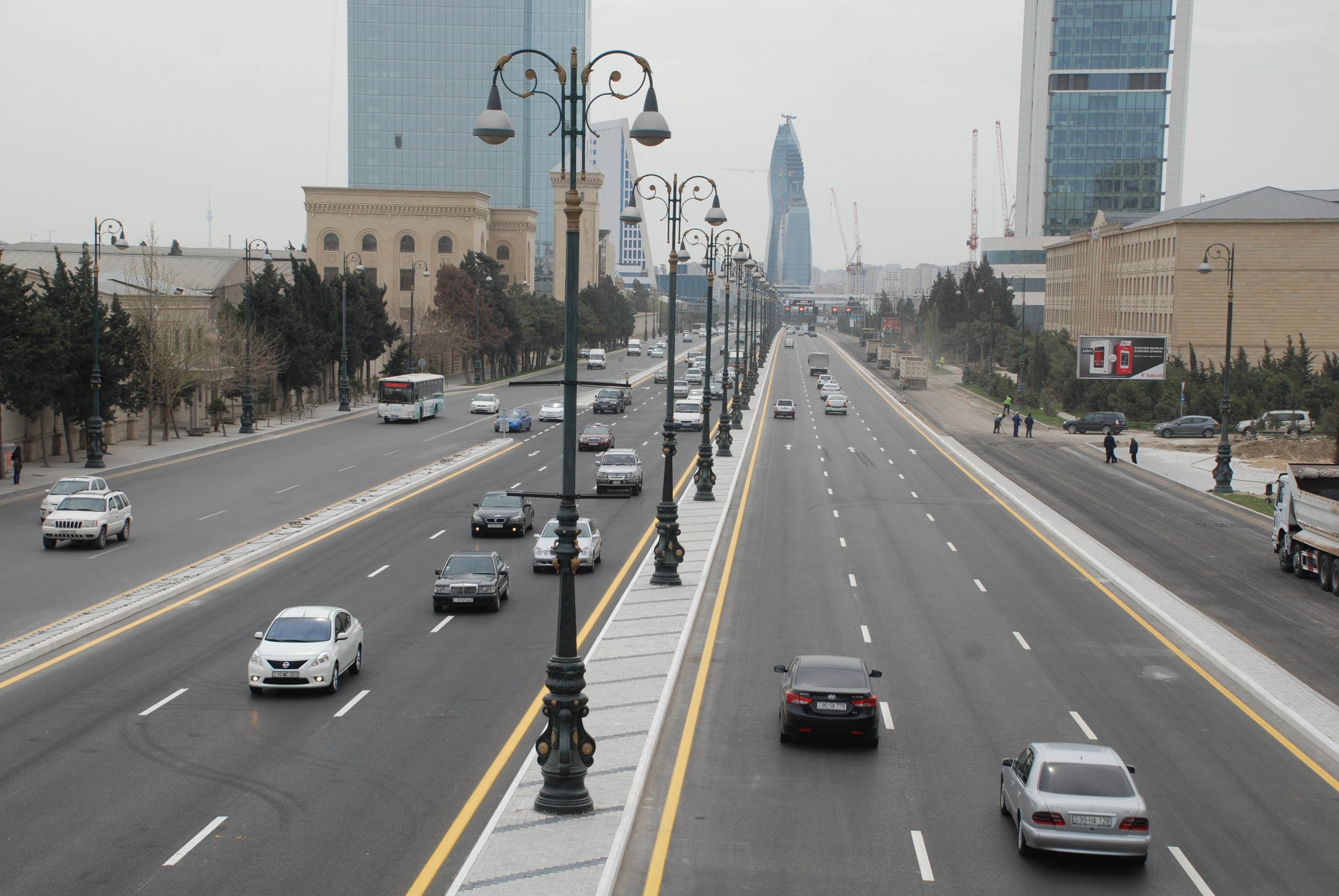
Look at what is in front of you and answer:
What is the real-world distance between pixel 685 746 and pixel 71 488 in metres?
26.9

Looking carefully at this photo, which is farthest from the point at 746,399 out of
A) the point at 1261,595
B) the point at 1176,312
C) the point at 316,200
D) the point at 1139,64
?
the point at 1139,64

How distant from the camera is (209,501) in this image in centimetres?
4312

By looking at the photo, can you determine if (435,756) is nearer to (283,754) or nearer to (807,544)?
(283,754)

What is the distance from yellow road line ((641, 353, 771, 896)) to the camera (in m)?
13.8

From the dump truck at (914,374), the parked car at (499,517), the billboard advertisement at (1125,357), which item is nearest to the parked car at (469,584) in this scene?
the parked car at (499,517)

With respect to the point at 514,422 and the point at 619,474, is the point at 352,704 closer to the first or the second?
the point at 619,474

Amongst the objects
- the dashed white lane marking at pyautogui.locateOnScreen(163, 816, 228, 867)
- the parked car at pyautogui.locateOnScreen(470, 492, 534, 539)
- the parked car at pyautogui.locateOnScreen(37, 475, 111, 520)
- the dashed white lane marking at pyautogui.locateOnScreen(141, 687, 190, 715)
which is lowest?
the dashed white lane marking at pyautogui.locateOnScreen(141, 687, 190, 715)

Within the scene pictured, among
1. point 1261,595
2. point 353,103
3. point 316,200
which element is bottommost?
point 1261,595

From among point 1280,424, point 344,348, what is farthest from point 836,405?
point 344,348

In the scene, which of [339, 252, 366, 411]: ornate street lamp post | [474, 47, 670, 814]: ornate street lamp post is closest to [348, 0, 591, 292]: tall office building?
[339, 252, 366, 411]: ornate street lamp post

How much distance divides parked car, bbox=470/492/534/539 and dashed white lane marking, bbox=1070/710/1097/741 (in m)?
20.1

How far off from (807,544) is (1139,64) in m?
166

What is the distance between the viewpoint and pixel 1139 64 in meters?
178

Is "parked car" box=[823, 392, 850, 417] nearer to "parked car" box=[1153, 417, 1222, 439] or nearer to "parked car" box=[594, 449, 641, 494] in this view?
"parked car" box=[1153, 417, 1222, 439]
